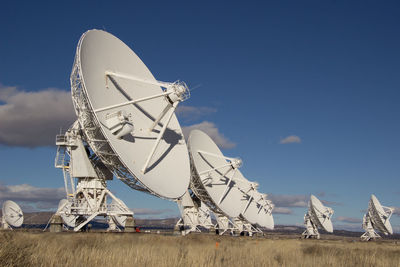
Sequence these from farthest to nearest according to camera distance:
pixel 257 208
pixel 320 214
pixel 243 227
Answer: pixel 320 214, pixel 243 227, pixel 257 208

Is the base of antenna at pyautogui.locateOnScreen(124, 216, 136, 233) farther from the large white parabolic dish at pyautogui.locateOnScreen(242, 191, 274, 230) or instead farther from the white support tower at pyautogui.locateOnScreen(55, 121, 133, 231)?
the large white parabolic dish at pyautogui.locateOnScreen(242, 191, 274, 230)

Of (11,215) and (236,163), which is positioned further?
(11,215)

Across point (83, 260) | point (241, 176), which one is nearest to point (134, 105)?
point (83, 260)

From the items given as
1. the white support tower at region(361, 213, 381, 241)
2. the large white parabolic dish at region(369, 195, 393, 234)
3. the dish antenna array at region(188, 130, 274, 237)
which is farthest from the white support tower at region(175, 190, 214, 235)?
the white support tower at region(361, 213, 381, 241)

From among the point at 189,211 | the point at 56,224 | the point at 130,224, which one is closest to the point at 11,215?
the point at 189,211

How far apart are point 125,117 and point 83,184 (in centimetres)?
1097

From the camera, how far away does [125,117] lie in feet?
85.4

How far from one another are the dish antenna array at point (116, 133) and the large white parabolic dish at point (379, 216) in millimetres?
52448

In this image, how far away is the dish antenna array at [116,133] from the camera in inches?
1031

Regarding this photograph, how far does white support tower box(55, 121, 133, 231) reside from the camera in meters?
33.6

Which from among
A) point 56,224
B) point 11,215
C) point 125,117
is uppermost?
point 125,117

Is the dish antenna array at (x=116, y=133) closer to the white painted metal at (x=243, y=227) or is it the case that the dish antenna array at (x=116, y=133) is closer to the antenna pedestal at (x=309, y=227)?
the white painted metal at (x=243, y=227)

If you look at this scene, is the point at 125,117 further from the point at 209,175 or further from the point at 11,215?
the point at 11,215

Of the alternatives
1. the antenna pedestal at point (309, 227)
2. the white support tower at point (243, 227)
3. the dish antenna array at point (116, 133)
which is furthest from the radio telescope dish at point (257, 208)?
the dish antenna array at point (116, 133)
